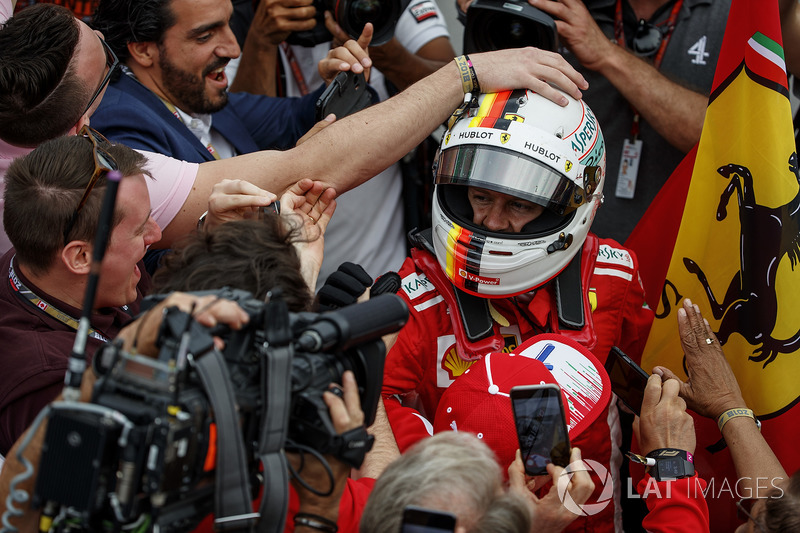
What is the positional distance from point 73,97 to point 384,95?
1.79 meters

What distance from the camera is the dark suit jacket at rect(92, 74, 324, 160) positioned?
2932mm

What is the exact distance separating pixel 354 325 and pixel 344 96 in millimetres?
1717

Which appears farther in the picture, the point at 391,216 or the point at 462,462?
the point at 391,216

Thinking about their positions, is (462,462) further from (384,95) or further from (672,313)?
(384,95)

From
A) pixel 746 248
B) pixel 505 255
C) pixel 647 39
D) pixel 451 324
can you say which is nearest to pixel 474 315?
pixel 451 324

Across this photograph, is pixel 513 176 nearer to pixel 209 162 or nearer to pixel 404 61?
pixel 209 162

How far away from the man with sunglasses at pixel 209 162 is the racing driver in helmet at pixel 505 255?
0.35ft

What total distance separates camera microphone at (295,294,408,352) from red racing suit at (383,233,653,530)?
920 millimetres

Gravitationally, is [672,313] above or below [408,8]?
below

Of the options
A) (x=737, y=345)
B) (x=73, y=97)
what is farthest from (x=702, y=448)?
(x=73, y=97)

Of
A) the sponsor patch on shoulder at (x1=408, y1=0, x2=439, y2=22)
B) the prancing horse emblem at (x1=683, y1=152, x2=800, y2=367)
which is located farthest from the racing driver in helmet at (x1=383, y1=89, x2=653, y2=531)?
the sponsor patch on shoulder at (x1=408, y1=0, x2=439, y2=22)

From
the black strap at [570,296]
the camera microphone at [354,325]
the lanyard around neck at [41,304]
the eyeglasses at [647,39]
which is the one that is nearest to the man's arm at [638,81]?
the eyeglasses at [647,39]

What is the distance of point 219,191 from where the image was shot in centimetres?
242

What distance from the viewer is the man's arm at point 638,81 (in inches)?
136
